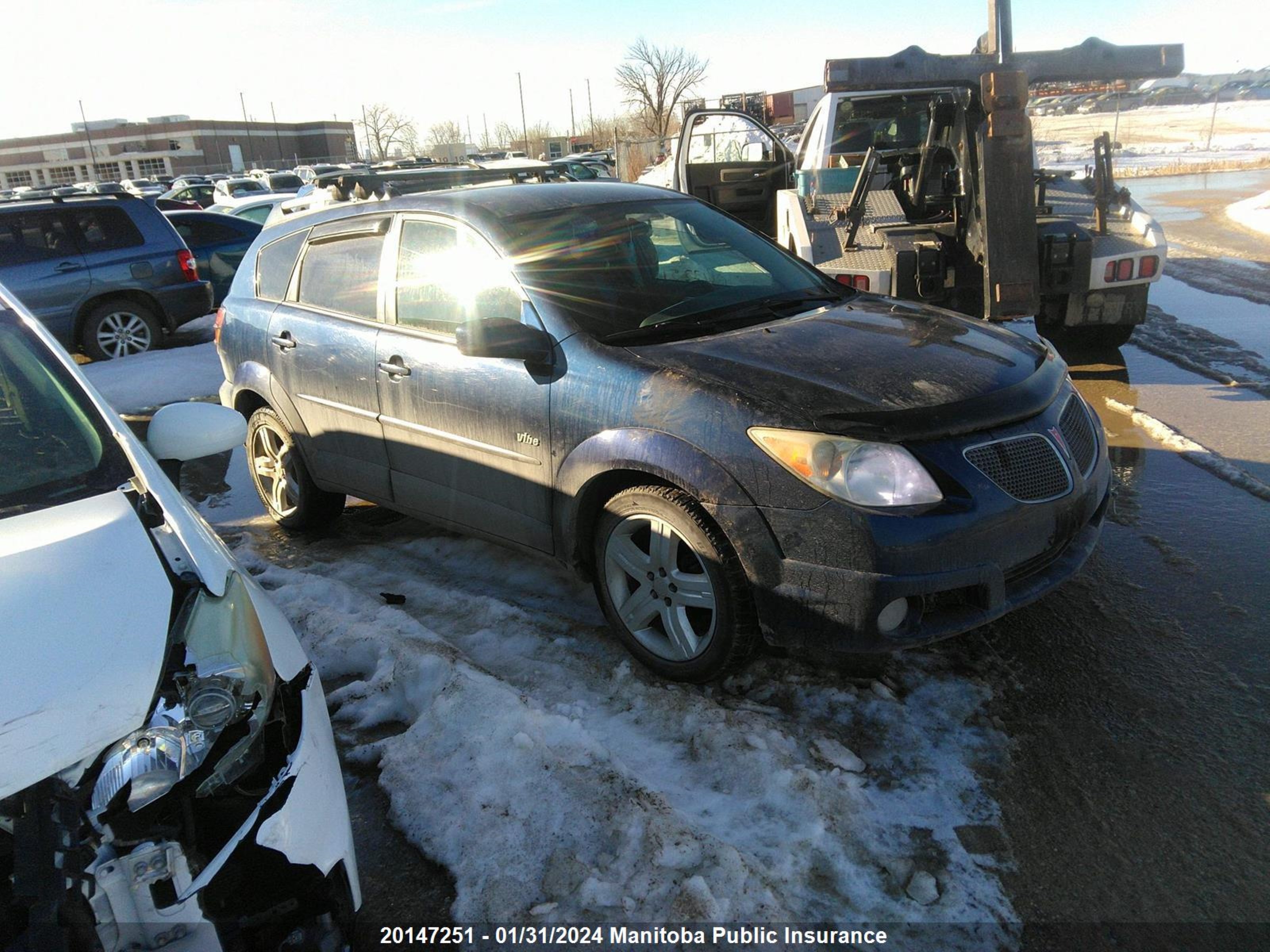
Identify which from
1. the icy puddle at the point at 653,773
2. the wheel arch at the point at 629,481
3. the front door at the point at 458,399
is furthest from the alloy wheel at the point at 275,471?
the wheel arch at the point at 629,481

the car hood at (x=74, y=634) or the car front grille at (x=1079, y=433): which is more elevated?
the car hood at (x=74, y=634)

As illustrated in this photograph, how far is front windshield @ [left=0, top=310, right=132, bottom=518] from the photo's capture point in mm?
2385

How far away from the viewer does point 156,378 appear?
9.01m

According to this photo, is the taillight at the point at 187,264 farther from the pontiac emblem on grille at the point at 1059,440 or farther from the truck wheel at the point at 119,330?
the pontiac emblem on grille at the point at 1059,440

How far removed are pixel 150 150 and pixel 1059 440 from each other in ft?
327

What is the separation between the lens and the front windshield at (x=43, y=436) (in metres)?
2.38

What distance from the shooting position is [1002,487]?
290cm

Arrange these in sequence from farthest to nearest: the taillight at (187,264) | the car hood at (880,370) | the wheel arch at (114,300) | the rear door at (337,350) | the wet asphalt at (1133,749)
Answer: the taillight at (187,264) → the wheel arch at (114,300) → the rear door at (337,350) → the car hood at (880,370) → the wet asphalt at (1133,749)

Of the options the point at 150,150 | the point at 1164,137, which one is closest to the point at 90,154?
the point at 150,150

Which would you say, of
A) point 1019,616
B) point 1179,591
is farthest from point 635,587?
point 1179,591

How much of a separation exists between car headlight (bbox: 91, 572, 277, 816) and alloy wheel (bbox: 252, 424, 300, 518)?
118 inches

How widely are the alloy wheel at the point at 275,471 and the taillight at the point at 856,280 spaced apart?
381 centimetres

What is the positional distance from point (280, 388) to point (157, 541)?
2.74 m

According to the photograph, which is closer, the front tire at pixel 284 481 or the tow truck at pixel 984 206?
the front tire at pixel 284 481
